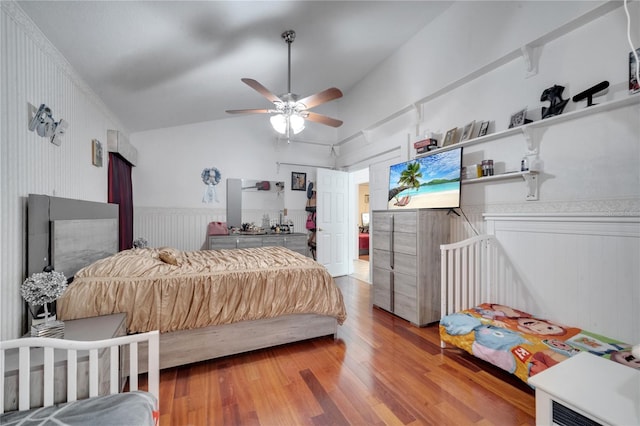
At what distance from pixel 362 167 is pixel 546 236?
9.74 feet

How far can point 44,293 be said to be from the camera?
55.0 inches

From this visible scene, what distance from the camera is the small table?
905 millimetres

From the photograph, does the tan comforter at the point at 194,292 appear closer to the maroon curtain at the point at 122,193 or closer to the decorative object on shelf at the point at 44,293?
the decorative object on shelf at the point at 44,293

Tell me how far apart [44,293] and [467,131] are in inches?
142

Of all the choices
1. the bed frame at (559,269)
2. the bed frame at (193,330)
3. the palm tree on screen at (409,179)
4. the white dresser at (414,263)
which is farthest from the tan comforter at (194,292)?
the palm tree on screen at (409,179)

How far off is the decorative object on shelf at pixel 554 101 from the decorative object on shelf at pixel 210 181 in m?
4.38

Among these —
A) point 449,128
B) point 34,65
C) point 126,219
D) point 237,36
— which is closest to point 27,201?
point 34,65

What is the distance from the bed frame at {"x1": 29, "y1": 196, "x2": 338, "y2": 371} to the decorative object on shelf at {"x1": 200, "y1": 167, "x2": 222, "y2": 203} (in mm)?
1934

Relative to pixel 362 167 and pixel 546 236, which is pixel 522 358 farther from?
pixel 362 167

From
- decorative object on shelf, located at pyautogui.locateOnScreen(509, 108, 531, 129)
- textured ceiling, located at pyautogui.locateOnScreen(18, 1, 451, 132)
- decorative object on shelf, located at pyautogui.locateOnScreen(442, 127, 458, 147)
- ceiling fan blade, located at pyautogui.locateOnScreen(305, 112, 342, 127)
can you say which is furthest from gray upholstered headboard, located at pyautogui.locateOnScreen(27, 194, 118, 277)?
decorative object on shelf, located at pyautogui.locateOnScreen(509, 108, 531, 129)

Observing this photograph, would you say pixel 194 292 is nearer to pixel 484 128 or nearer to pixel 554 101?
pixel 484 128

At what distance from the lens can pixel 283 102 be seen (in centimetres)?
255

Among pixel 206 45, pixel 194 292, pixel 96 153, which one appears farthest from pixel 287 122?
pixel 96 153

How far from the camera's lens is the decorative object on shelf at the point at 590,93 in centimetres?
186
